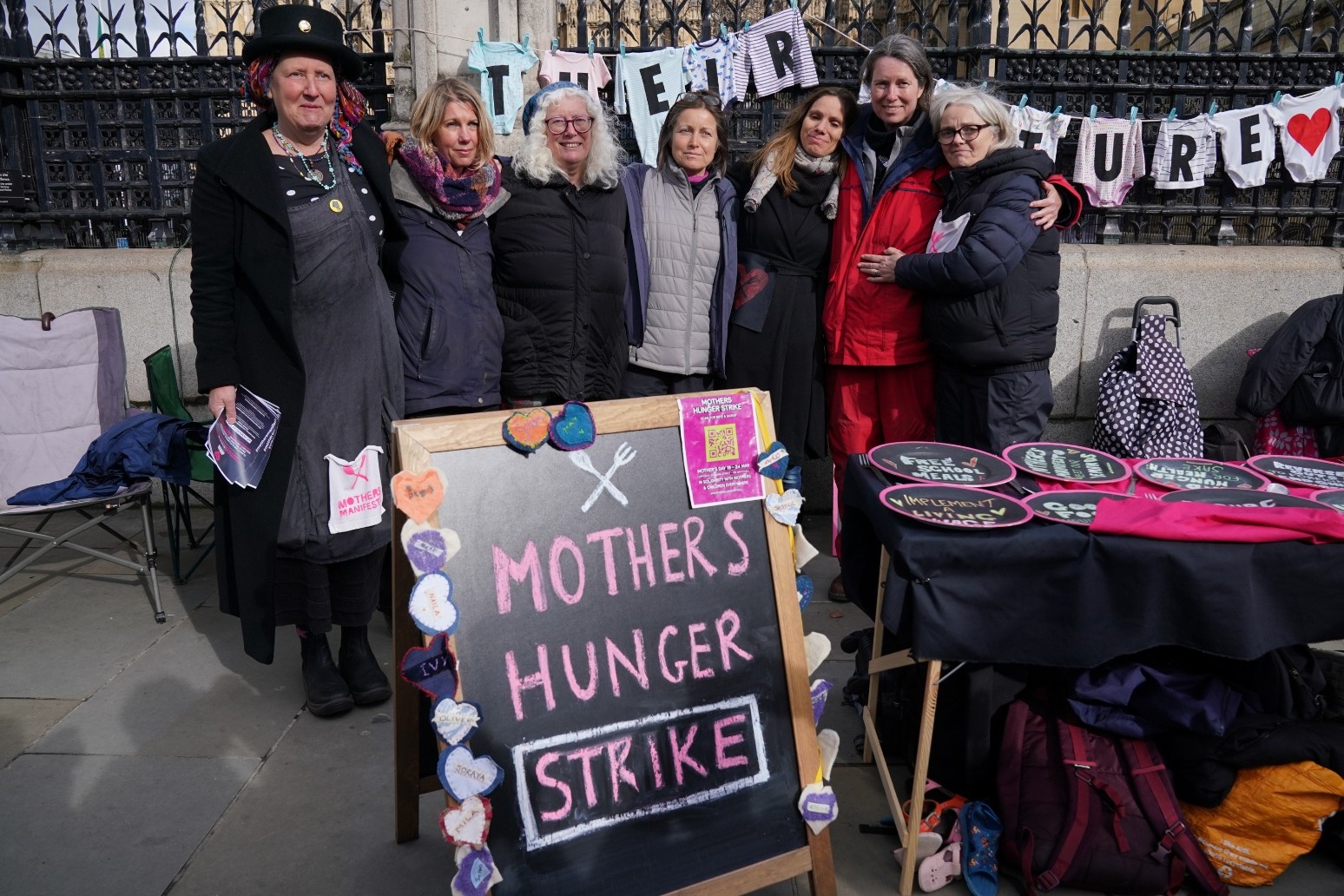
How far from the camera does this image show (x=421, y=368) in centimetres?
319

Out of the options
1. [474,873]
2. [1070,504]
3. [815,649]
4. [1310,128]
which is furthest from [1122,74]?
[474,873]

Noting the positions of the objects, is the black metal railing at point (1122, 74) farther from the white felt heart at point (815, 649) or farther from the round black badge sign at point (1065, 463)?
the white felt heart at point (815, 649)

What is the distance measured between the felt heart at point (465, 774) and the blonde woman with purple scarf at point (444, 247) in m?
1.60

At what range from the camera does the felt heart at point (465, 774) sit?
1.85m

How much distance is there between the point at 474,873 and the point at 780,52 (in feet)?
15.3

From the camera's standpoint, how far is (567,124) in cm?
329

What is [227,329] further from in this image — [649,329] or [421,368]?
[649,329]

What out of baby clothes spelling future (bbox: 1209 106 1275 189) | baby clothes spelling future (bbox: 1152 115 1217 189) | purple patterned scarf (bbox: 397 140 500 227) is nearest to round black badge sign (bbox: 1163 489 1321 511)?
purple patterned scarf (bbox: 397 140 500 227)

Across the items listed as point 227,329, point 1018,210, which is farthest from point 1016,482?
point 227,329

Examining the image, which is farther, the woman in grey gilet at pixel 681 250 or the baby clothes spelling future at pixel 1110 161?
the baby clothes spelling future at pixel 1110 161

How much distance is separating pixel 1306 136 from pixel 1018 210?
3284 millimetres

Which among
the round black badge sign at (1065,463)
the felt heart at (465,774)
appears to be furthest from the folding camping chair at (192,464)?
the round black badge sign at (1065,463)

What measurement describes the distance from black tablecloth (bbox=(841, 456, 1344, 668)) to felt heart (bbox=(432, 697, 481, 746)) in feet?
3.41

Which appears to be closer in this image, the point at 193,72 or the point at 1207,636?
the point at 1207,636
